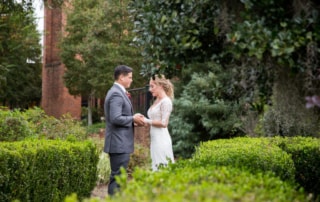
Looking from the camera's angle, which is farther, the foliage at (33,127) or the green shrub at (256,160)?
the foliage at (33,127)

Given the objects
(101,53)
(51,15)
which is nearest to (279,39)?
(101,53)

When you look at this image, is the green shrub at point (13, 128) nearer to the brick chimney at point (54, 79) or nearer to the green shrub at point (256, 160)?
the green shrub at point (256, 160)

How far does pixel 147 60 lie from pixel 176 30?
0.57m

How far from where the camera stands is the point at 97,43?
73.2 ft

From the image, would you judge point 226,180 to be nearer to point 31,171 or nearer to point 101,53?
point 31,171

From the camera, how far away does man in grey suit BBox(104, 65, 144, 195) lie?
21.8 feet

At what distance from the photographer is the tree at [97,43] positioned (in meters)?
22.1

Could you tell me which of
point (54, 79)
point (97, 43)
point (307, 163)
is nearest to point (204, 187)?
point (307, 163)

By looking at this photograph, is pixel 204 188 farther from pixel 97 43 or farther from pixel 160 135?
pixel 97 43

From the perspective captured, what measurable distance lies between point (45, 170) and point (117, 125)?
116 centimetres

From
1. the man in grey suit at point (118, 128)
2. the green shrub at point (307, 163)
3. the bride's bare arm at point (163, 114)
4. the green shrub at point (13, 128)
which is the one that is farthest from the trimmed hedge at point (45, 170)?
the green shrub at point (307, 163)

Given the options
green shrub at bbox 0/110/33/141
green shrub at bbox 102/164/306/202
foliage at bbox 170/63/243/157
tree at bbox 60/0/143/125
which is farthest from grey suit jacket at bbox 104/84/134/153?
tree at bbox 60/0/143/125

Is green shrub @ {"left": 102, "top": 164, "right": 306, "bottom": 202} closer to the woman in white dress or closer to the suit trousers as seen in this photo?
→ the suit trousers

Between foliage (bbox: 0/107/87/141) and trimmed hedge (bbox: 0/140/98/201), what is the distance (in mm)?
1596
